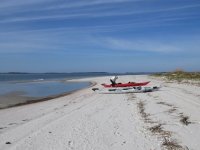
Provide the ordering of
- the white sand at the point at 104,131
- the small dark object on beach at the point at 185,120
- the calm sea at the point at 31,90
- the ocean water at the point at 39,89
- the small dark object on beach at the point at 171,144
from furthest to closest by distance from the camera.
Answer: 1. the ocean water at the point at 39,89
2. the calm sea at the point at 31,90
3. the small dark object on beach at the point at 185,120
4. the white sand at the point at 104,131
5. the small dark object on beach at the point at 171,144

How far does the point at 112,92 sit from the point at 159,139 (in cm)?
1687

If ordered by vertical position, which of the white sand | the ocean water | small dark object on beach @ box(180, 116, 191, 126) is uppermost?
small dark object on beach @ box(180, 116, 191, 126)

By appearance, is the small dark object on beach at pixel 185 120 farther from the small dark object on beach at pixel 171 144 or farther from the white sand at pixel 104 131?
the small dark object on beach at pixel 171 144

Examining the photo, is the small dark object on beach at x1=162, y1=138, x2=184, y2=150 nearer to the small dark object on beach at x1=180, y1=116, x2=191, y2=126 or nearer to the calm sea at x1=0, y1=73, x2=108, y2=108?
the small dark object on beach at x1=180, y1=116, x2=191, y2=126

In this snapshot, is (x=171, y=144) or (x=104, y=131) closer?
(x=171, y=144)

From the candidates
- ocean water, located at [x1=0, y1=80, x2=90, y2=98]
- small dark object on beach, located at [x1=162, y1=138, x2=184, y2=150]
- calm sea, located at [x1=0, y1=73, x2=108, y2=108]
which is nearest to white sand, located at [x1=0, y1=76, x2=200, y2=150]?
small dark object on beach, located at [x1=162, y1=138, x2=184, y2=150]

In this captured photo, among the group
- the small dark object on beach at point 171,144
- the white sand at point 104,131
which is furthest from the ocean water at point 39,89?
the small dark object on beach at point 171,144

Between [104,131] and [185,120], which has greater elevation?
[185,120]

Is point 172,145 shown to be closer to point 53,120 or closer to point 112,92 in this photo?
point 53,120

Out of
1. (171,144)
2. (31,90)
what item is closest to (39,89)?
(31,90)

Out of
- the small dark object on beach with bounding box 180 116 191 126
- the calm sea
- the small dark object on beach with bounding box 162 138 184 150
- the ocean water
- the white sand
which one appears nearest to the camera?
the small dark object on beach with bounding box 162 138 184 150

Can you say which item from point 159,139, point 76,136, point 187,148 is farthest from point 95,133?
point 187,148

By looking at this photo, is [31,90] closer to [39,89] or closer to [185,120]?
[39,89]

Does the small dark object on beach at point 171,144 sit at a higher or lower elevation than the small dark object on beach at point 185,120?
lower
